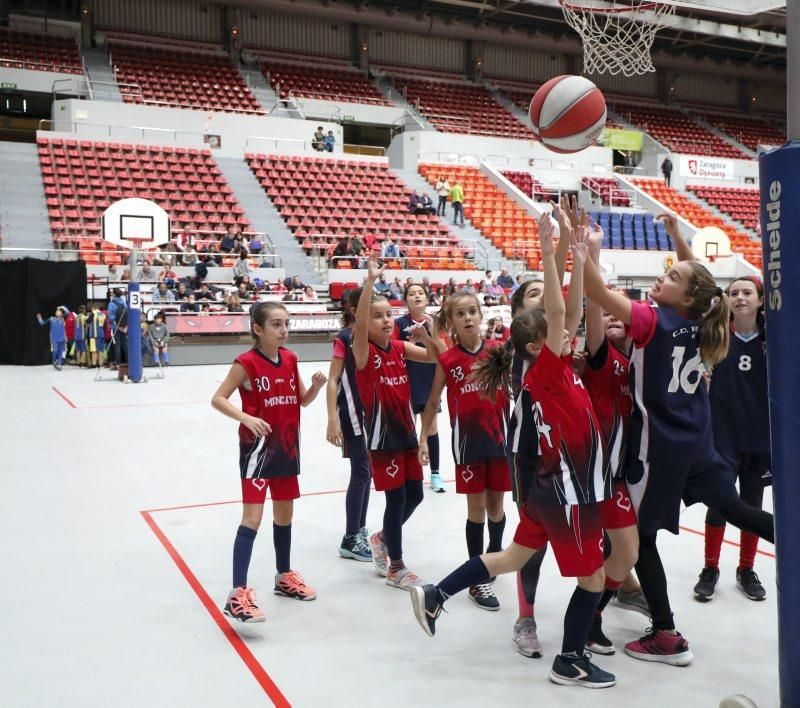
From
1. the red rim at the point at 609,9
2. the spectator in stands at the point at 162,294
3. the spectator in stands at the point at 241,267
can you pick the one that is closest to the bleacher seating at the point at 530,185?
the spectator in stands at the point at 241,267

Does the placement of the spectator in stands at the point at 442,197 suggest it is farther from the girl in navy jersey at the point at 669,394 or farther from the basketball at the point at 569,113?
the girl in navy jersey at the point at 669,394

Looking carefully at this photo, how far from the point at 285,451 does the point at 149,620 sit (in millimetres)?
1005

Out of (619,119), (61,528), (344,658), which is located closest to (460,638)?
(344,658)

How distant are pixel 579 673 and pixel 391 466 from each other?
58.7 inches

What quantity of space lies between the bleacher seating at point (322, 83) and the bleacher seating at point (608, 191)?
26.1 ft

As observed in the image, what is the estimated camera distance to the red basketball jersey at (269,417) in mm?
3861

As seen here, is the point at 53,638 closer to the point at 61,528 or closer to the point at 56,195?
the point at 61,528

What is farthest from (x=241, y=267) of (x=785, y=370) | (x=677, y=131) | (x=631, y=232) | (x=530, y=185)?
(x=677, y=131)

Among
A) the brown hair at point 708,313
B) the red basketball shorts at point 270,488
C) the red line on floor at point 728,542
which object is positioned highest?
the brown hair at point 708,313

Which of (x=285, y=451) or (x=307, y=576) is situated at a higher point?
(x=285, y=451)

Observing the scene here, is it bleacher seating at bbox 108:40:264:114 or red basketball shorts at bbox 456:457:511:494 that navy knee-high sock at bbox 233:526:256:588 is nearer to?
red basketball shorts at bbox 456:457:511:494

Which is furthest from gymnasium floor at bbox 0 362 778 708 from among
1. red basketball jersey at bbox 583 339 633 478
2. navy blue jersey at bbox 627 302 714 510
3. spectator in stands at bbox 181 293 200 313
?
spectator in stands at bbox 181 293 200 313

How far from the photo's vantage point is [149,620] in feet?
12.1

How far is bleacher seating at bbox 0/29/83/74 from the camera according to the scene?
78.7 ft
